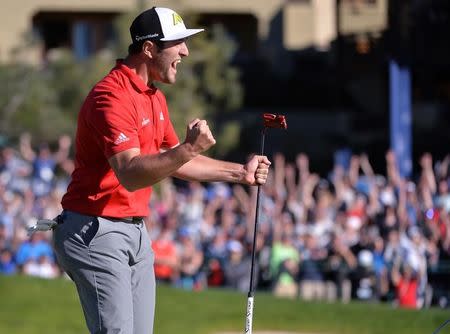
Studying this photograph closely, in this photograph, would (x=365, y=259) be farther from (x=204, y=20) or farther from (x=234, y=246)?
(x=204, y=20)

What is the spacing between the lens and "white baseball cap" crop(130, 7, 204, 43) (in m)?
5.21

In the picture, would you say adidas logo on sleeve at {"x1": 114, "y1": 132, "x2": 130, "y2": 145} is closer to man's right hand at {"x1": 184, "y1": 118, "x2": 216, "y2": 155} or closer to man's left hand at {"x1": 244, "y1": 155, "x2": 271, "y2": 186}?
man's right hand at {"x1": 184, "y1": 118, "x2": 216, "y2": 155}

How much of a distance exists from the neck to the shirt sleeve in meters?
0.23

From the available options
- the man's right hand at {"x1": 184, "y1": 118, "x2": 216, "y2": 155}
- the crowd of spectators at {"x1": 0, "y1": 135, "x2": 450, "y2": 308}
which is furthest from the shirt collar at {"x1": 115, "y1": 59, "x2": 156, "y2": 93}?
the crowd of spectators at {"x1": 0, "y1": 135, "x2": 450, "y2": 308}

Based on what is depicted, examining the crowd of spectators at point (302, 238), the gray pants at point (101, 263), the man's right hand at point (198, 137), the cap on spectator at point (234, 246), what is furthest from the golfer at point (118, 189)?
the cap on spectator at point (234, 246)

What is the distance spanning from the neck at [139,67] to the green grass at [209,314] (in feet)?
18.6

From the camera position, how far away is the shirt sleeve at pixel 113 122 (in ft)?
16.3

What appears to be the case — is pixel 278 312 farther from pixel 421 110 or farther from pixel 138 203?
pixel 421 110

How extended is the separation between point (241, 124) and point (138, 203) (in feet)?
72.7

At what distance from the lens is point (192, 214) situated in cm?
1507

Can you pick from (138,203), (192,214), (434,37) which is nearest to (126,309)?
(138,203)

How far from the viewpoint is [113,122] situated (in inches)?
196

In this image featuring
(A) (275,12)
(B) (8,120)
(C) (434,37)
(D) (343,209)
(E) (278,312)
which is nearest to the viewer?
(E) (278,312)

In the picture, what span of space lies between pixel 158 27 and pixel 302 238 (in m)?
8.42
